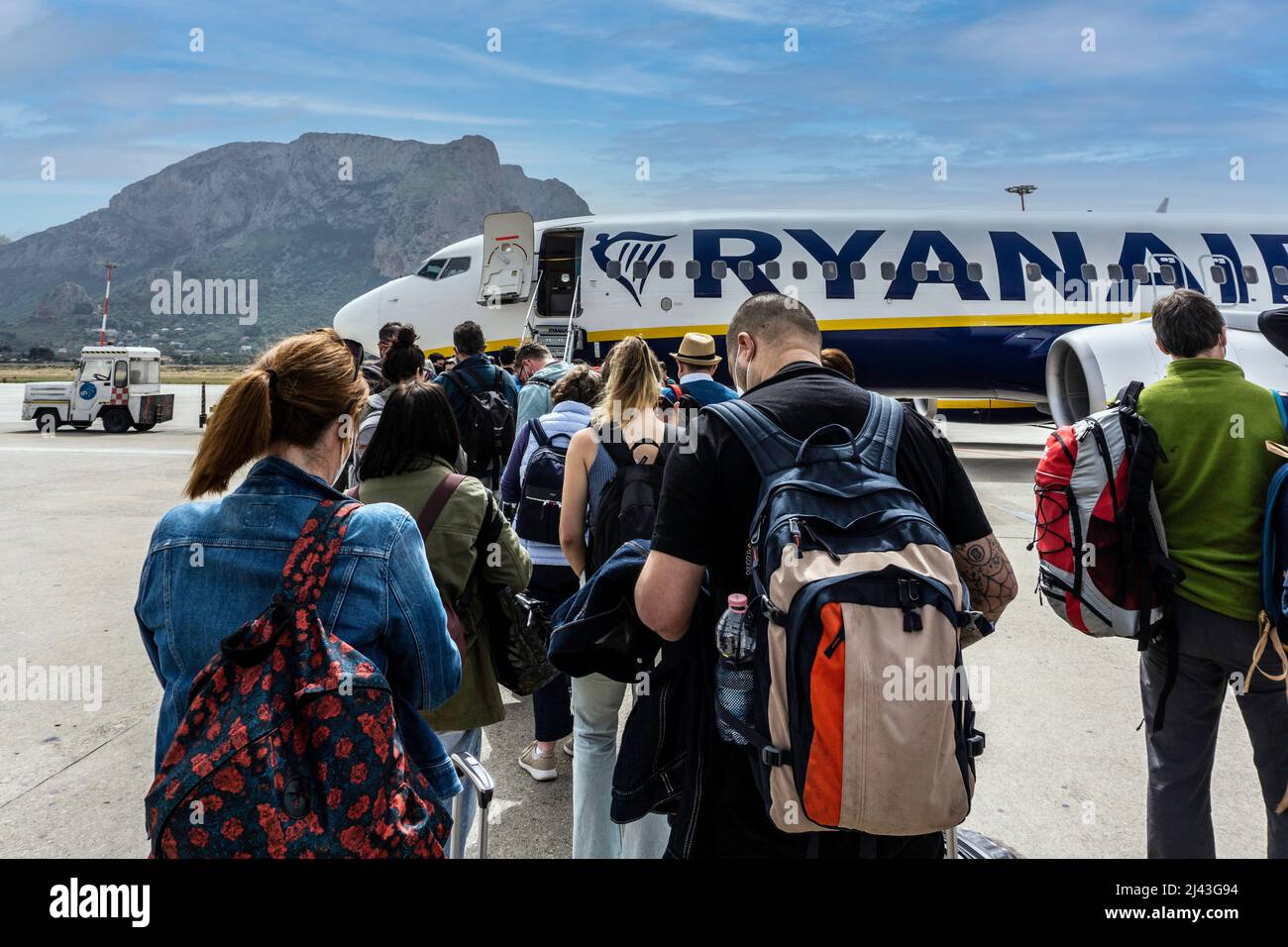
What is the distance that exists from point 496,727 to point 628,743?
278 centimetres

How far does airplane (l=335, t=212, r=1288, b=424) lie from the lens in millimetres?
13852

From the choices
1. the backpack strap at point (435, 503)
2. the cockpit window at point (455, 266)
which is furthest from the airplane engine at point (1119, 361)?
the cockpit window at point (455, 266)

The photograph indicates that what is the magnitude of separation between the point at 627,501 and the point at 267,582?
66.2 inches

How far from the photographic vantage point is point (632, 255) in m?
13.9

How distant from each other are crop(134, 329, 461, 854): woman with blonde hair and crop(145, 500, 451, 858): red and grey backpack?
11 centimetres

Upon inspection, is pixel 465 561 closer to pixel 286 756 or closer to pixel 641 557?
pixel 641 557

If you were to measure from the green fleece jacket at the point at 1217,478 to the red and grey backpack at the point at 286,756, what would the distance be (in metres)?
2.62

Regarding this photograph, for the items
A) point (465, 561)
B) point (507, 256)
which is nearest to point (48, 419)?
point (507, 256)

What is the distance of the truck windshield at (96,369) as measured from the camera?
66.6 feet

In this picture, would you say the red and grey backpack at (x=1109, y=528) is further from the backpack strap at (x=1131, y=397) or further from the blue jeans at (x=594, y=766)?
the blue jeans at (x=594, y=766)
